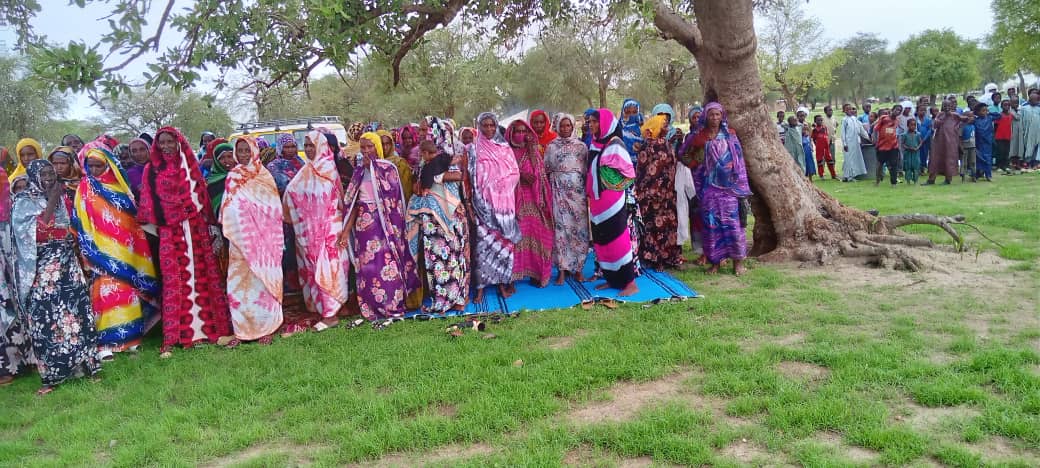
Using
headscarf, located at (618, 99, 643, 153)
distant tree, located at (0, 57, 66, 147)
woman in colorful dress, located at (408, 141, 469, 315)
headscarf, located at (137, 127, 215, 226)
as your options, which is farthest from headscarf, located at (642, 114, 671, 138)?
distant tree, located at (0, 57, 66, 147)

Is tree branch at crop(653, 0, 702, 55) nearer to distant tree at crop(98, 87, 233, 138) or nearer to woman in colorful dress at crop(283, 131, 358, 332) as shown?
woman in colorful dress at crop(283, 131, 358, 332)

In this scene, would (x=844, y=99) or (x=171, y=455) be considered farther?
(x=844, y=99)

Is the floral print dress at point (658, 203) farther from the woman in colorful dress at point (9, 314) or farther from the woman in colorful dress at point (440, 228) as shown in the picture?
the woman in colorful dress at point (9, 314)

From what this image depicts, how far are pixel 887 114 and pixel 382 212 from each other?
32.8 feet

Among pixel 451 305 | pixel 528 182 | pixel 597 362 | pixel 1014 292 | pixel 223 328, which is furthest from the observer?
pixel 528 182

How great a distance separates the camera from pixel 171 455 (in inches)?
125

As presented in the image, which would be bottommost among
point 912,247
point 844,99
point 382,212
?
point 912,247

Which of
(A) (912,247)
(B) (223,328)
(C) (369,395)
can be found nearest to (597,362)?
(C) (369,395)

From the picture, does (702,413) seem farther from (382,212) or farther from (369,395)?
(382,212)

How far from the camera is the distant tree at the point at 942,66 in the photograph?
131 ft

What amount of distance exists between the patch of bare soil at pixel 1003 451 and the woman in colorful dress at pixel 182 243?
496cm

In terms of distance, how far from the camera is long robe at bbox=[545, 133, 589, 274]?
5820mm

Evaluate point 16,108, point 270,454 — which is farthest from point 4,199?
point 16,108

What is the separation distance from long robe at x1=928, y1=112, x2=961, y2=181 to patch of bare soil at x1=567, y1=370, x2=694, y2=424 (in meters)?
9.82
